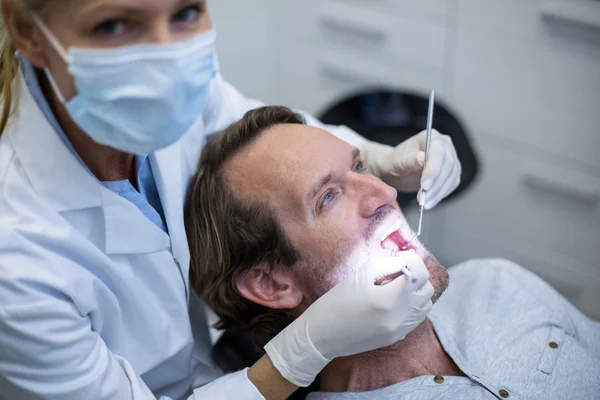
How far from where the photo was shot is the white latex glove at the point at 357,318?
1.24 m

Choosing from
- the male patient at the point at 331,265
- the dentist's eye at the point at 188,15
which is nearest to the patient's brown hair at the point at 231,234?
the male patient at the point at 331,265

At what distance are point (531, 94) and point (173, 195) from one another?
4.43 ft

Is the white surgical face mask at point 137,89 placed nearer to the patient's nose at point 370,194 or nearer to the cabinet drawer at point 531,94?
the patient's nose at point 370,194

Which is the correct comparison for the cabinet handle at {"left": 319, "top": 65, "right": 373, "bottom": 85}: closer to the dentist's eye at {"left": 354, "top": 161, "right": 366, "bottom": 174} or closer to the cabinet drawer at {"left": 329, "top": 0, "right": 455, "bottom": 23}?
the cabinet drawer at {"left": 329, "top": 0, "right": 455, "bottom": 23}

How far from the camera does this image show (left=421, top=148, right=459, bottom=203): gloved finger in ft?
4.75

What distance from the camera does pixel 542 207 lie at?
235 cm

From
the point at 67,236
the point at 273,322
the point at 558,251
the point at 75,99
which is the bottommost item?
the point at 558,251

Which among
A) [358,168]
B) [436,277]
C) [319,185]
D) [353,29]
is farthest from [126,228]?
[353,29]

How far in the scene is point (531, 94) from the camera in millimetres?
2258

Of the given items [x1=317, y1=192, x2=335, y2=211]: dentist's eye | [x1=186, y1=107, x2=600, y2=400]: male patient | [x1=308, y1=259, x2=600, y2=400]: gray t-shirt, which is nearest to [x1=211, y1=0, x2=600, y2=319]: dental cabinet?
[x1=308, y1=259, x2=600, y2=400]: gray t-shirt

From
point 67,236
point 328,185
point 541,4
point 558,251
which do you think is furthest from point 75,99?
point 558,251

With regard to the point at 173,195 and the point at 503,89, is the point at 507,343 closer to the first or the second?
the point at 173,195

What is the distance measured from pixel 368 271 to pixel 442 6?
139 centimetres

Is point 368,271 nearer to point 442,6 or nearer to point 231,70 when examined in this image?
point 442,6
